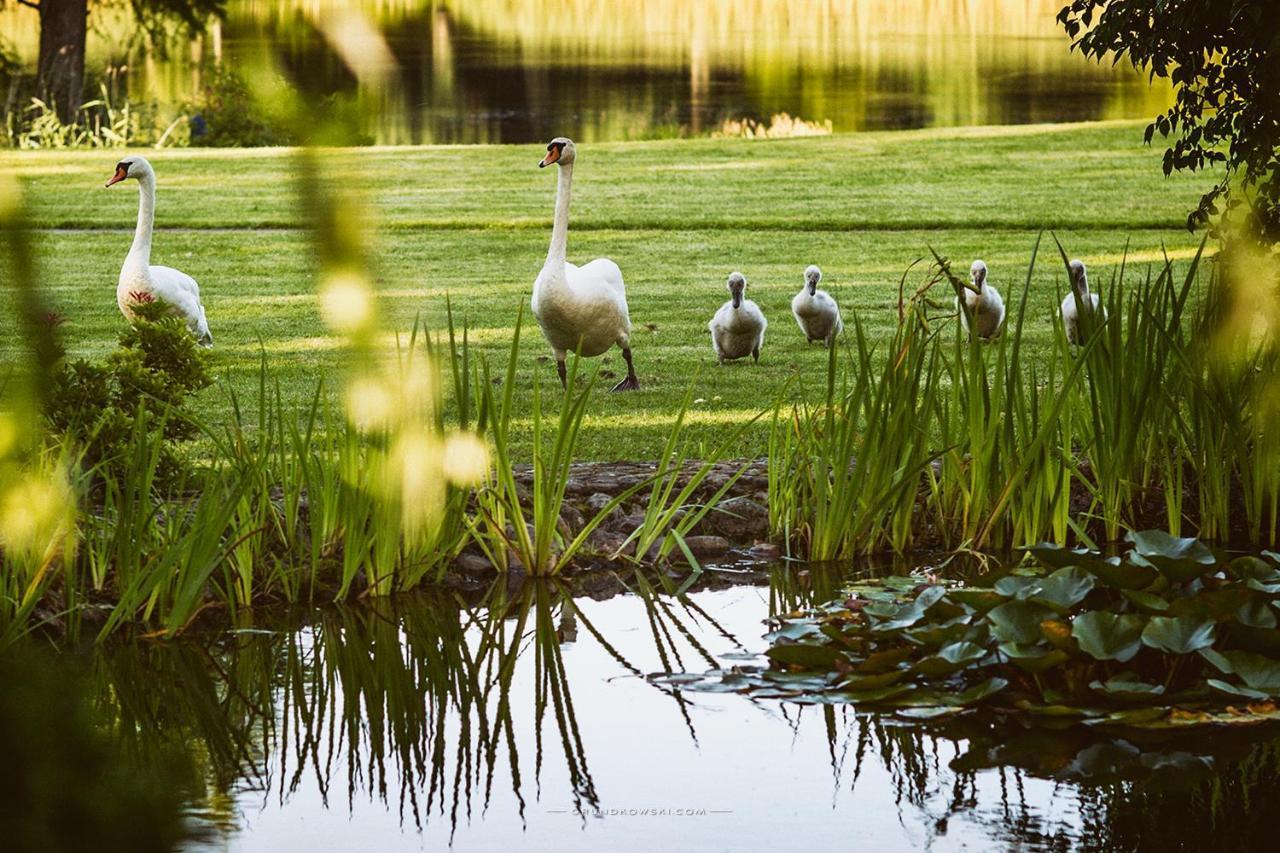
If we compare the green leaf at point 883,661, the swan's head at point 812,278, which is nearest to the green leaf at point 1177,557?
A: the green leaf at point 883,661

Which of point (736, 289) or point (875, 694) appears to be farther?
point (736, 289)

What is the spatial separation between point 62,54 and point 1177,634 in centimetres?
2171

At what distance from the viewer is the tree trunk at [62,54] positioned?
2302cm

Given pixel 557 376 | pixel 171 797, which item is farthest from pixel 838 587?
pixel 557 376

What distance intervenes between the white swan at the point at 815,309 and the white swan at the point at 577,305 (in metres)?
1.38

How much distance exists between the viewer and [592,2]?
175 feet

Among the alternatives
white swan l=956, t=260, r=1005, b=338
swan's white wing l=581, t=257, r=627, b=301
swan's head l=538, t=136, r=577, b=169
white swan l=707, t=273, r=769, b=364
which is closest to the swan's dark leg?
swan's white wing l=581, t=257, r=627, b=301

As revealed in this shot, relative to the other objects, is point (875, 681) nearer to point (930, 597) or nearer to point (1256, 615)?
point (930, 597)

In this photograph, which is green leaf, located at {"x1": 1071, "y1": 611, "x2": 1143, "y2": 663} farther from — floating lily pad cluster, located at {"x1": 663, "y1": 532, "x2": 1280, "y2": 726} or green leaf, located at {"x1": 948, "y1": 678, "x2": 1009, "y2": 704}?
green leaf, located at {"x1": 948, "y1": 678, "x2": 1009, "y2": 704}

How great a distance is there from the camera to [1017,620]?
13.2ft

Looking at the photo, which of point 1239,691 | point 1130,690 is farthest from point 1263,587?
point 1130,690

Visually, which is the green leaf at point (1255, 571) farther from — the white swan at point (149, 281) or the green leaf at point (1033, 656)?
the white swan at point (149, 281)

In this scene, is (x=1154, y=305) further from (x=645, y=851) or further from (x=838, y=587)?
(x=645, y=851)

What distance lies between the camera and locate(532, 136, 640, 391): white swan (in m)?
8.84
